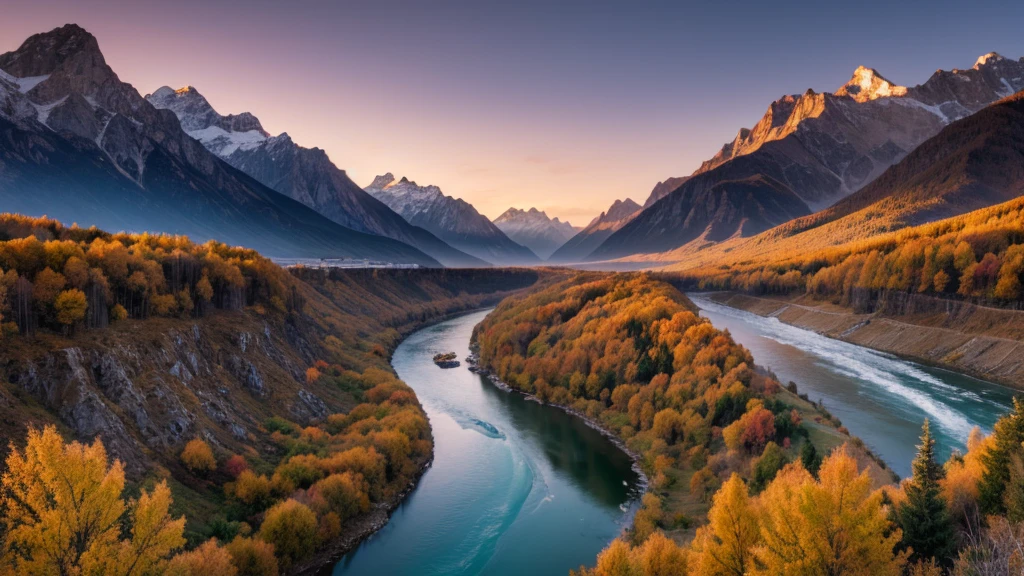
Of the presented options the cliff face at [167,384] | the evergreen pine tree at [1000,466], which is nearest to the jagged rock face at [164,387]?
the cliff face at [167,384]

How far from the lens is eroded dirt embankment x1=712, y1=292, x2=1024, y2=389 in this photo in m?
82.5

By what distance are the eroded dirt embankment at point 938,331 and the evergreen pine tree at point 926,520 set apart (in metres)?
69.3

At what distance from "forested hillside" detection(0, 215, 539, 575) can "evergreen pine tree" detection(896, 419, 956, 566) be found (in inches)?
1300

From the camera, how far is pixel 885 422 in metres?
64.4

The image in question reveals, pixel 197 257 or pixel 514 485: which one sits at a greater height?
pixel 197 257

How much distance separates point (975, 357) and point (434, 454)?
8054cm

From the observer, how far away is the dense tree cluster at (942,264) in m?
95.3

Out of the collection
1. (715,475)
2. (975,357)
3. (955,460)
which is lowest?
(715,475)

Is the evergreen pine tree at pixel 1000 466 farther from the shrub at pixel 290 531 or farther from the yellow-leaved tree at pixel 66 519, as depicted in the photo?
the yellow-leaved tree at pixel 66 519

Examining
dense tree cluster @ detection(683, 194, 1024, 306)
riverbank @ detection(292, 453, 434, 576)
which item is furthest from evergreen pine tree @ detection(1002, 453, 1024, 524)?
dense tree cluster @ detection(683, 194, 1024, 306)

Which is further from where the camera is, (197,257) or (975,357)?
(975,357)

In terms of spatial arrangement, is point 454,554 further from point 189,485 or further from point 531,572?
point 189,485

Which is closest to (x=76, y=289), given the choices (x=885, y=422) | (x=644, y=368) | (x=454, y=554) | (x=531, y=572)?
(x=454, y=554)

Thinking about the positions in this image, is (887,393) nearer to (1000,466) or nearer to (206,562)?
(1000,466)
